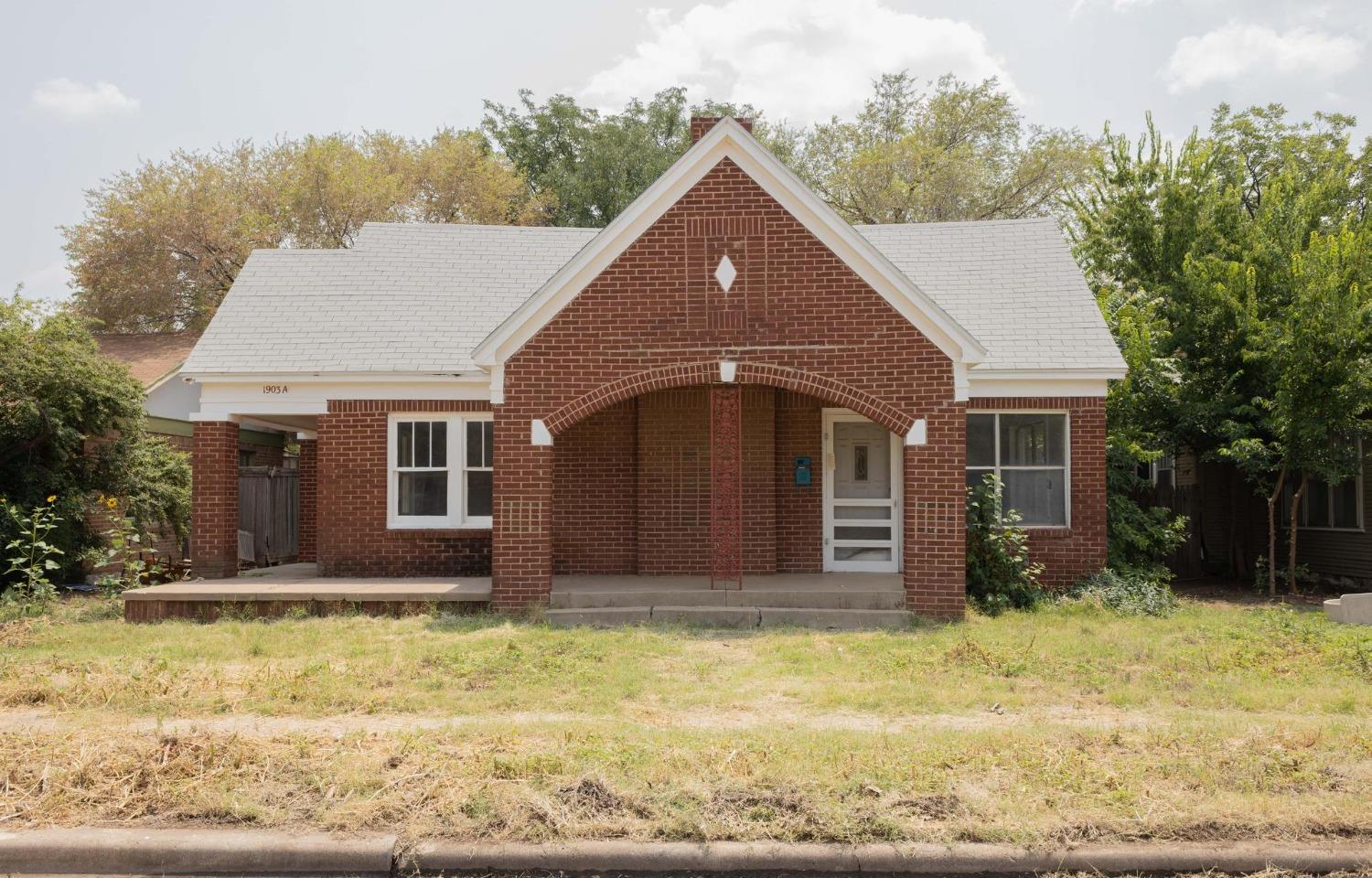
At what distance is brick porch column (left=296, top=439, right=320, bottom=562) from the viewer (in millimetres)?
19859

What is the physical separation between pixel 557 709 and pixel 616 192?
118 ft

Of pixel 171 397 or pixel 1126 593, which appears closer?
pixel 1126 593

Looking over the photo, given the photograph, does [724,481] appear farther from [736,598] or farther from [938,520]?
[938,520]

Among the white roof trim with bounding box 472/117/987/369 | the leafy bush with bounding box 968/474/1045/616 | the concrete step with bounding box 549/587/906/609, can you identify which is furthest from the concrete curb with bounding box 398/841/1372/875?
the leafy bush with bounding box 968/474/1045/616

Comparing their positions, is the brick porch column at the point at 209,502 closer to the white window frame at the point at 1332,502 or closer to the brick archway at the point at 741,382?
the brick archway at the point at 741,382

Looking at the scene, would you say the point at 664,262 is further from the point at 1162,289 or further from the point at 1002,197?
the point at 1002,197

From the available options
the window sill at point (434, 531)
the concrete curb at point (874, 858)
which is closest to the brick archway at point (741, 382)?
the window sill at point (434, 531)

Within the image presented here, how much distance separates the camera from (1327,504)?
18.4 metres

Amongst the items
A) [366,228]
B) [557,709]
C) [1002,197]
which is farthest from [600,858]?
[1002,197]

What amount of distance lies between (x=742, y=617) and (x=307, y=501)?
10629mm

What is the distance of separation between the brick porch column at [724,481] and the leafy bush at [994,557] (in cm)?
318

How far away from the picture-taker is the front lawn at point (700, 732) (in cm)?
586

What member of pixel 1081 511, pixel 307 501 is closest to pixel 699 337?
pixel 1081 511

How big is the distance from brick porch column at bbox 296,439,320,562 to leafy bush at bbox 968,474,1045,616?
39.3 ft
